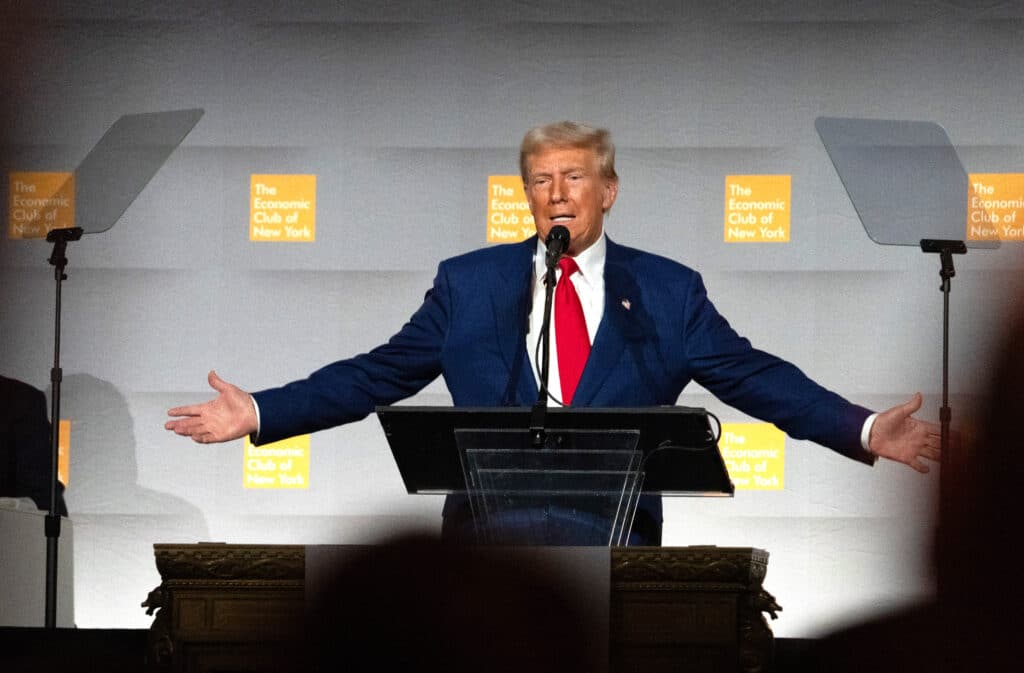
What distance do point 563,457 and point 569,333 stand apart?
1011 millimetres

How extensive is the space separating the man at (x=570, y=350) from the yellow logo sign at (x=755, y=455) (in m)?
1.52

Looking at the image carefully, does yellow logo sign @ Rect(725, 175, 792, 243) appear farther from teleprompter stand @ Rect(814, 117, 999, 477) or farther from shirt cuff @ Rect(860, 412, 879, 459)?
shirt cuff @ Rect(860, 412, 879, 459)

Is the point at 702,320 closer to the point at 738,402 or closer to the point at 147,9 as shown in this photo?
the point at 738,402

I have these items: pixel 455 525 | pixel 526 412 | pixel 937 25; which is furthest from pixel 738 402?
pixel 937 25

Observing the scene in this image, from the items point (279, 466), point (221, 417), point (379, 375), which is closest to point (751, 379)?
point (379, 375)

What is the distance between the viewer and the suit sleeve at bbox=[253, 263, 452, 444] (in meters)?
3.47

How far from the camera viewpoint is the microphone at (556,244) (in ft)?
9.33

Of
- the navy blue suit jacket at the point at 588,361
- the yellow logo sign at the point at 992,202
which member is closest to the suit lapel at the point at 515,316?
the navy blue suit jacket at the point at 588,361

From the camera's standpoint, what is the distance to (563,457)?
8.46 feet

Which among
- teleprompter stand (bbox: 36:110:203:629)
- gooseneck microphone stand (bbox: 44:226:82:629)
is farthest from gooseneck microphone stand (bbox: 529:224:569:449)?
teleprompter stand (bbox: 36:110:203:629)

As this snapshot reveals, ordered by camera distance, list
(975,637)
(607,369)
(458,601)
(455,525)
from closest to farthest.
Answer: (975,637) → (458,601) → (455,525) → (607,369)

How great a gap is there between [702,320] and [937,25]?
208cm

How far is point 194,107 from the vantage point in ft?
17.4

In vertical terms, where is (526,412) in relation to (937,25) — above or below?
below
